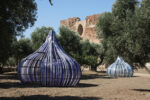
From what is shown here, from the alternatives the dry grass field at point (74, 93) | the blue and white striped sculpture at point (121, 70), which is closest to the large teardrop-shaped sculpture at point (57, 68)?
the dry grass field at point (74, 93)

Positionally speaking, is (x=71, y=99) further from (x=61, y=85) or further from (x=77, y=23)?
(x=77, y=23)

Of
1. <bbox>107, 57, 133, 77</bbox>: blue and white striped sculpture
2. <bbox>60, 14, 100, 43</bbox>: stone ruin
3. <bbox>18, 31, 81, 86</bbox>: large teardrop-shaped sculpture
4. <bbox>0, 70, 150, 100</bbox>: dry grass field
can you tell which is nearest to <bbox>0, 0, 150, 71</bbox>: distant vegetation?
<bbox>0, 70, 150, 100</bbox>: dry grass field

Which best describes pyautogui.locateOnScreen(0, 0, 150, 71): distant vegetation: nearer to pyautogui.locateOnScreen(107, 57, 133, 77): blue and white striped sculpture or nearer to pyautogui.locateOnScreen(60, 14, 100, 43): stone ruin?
pyautogui.locateOnScreen(107, 57, 133, 77): blue and white striped sculpture

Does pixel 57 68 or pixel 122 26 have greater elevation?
pixel 122 26

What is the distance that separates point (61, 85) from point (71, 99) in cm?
508

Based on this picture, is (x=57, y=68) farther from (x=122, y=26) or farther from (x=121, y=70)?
(x=121, y=70)

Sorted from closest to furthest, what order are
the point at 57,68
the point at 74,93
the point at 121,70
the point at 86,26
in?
the point at 74,93
the point at 57,68
the point at 121,70
the point at 86,26

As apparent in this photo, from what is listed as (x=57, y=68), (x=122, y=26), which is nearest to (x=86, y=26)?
(x=57, y=68)

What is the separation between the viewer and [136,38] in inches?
436

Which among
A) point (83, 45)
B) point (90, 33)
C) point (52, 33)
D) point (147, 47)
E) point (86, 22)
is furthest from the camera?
point (86, 22)

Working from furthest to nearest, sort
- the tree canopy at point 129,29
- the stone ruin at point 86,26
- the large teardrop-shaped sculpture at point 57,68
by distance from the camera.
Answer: the stone ruin at point 86,26 → the large teardrop-shaped sculpture at point 57,68 → the tree canopy at point 129,29

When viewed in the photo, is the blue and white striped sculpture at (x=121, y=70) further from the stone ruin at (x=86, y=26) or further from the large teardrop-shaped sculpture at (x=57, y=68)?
the stone ruin at (x=86, y=26)

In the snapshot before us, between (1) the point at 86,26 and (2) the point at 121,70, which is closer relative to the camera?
(2) the point at 121,70

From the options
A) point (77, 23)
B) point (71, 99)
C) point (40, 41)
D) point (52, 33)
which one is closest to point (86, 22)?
point (77, 23)
